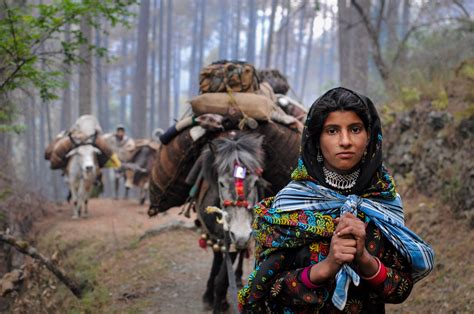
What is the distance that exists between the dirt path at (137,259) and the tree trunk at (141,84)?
601 inches

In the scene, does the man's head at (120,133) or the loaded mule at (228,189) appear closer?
the loaded mule at (228,189)

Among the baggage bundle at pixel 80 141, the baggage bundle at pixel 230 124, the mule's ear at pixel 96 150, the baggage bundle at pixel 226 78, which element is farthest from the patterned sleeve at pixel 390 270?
the baggage bundle at pixel 80 141

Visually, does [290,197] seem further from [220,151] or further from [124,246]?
[124,246]

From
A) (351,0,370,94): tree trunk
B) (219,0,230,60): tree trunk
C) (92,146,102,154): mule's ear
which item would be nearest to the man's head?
(92,146,102,154): mule's ear

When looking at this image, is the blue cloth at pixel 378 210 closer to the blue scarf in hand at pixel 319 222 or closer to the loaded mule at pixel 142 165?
the blue scarf in hand at pixel 319 222

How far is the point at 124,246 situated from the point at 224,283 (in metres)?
4.64

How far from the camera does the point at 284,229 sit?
217 cm

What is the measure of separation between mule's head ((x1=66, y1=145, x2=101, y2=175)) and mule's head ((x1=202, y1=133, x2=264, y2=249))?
755cm

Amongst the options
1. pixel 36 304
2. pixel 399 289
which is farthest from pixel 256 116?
pixel 36 304

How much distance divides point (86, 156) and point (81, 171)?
552mm

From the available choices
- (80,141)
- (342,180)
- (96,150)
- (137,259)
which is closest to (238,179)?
(342,180)

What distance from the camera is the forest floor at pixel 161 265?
210 inches

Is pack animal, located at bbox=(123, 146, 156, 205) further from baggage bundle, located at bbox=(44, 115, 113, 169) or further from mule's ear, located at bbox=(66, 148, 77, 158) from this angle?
mule's ear, located at bbox=(66, 148, 77, 158)

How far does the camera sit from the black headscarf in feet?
6.98
